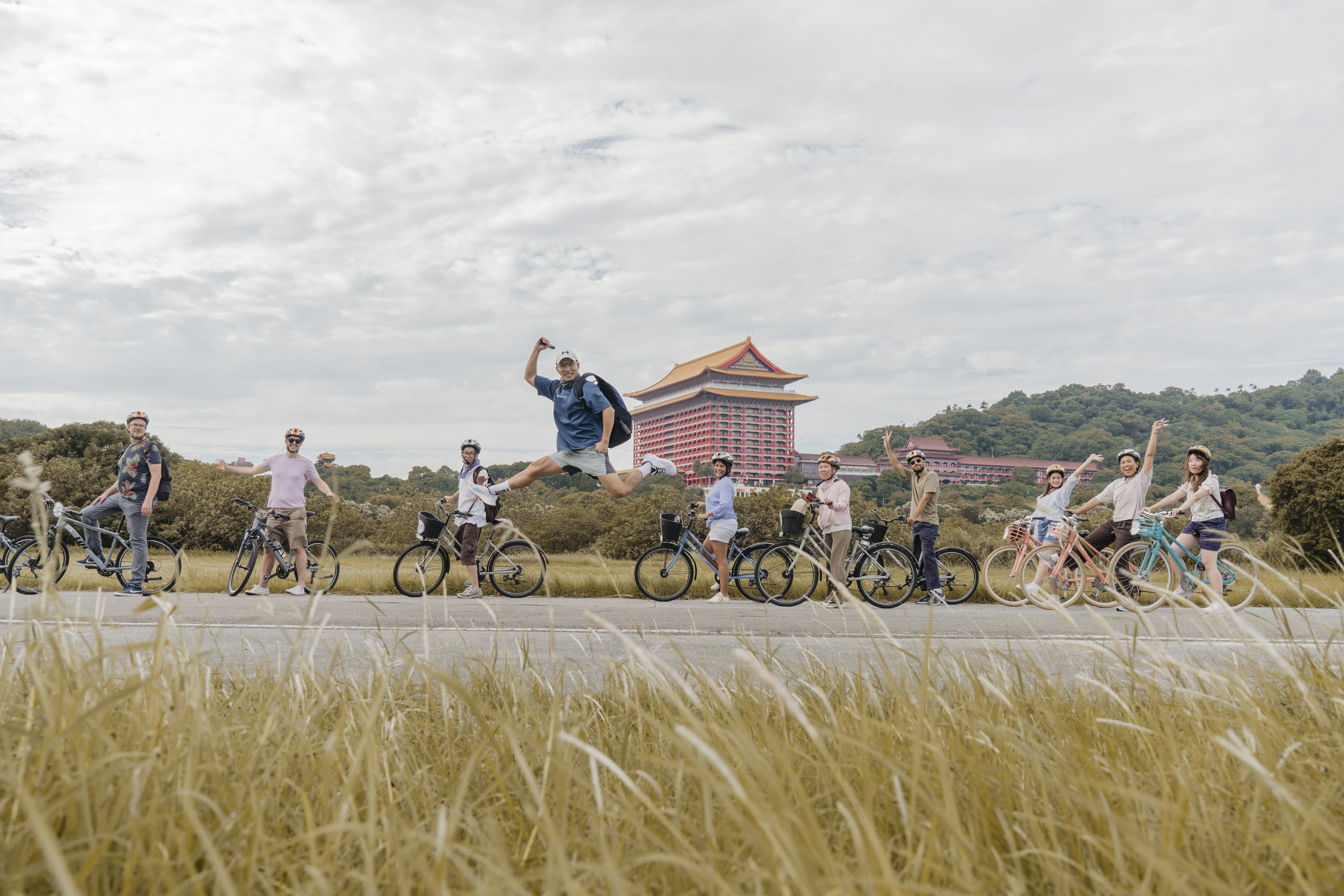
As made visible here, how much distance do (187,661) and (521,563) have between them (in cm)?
933

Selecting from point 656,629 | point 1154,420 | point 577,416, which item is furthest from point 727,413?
point 656,629

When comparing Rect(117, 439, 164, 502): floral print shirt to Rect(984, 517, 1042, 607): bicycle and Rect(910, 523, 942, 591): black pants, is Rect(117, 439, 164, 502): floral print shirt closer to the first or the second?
Rect(910, 523, 942, 591): black pants

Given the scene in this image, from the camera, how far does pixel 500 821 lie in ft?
5.55

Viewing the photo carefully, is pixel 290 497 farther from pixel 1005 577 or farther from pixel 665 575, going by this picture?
pixel 1005 577

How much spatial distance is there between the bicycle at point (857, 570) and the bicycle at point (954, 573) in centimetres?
15

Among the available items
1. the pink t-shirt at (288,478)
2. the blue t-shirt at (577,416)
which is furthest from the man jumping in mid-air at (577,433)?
the pink t-shirt at (288,478)

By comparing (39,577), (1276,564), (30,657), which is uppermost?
(39,577)

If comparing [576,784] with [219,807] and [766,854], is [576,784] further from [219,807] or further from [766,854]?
[766,854]

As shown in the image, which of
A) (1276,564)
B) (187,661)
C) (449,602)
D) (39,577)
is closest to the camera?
(39,577)

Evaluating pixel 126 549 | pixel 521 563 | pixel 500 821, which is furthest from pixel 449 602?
pixel 500 821

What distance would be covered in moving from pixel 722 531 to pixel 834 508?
1434 mm

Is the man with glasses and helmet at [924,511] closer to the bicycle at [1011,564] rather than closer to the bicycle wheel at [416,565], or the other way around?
the bicycle at [1011,564]

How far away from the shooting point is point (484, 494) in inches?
373

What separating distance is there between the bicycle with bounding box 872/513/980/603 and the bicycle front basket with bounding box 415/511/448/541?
5.93 m
